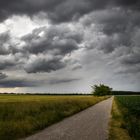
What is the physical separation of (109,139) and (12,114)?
33.8 ft

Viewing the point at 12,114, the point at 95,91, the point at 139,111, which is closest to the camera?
the point at 12,114

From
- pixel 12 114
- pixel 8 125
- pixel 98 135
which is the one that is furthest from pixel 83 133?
pixel 12 114

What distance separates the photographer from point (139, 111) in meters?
31.3

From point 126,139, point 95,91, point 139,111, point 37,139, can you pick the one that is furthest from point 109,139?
point 95,91

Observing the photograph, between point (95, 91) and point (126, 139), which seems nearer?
point (126, 139)

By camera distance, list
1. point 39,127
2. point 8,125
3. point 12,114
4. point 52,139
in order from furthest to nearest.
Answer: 1. point 12,114
2. point 39,127
3. point 8,125
4. point 52,139

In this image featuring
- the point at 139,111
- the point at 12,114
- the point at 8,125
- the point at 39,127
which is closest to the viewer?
the point at 8,125

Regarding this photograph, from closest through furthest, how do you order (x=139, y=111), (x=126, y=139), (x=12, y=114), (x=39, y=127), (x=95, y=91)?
(x=126, y=139) → (x=39, y=127) → (x=12, y=114) → (x=139, y=111) → (x=95, y=91)

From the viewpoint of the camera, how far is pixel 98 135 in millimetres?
14234

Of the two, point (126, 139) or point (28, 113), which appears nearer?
point (126, 139)

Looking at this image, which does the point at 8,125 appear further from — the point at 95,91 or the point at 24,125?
the point at 95,91

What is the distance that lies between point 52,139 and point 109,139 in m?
2.88

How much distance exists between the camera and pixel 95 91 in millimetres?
129625

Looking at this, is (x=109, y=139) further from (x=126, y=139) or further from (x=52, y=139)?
(x=52, y=139)
